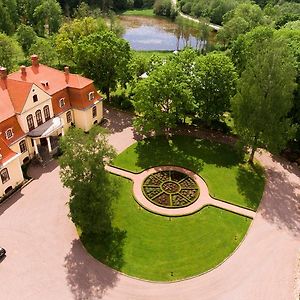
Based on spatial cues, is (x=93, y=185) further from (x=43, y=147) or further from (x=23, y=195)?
(x=43, y=147)

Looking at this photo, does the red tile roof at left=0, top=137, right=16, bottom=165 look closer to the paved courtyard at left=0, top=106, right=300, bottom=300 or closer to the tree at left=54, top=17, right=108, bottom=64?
the paved courtyard at left=0, top=106, right=300, bottom=300

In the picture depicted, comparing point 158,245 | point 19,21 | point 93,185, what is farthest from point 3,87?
point 19,21

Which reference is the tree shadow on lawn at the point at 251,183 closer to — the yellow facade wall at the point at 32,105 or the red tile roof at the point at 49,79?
the red tile roof at the point at 49,79

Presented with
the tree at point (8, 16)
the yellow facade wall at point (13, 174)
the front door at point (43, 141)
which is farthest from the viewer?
the tree at point (8, 16)

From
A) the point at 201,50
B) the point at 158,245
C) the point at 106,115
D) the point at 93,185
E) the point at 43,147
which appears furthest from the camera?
the point at 201,50

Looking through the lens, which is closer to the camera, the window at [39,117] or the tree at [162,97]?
the window at [39,117]

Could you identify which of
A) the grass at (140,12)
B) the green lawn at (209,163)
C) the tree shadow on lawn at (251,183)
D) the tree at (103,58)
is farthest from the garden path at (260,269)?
the grass at (140,12)
